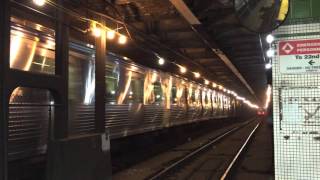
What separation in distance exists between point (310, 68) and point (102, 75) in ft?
21.7

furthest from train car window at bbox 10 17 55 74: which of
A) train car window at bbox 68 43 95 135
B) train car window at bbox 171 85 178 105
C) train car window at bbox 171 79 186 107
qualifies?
train car window at bbox 171 79 186 107

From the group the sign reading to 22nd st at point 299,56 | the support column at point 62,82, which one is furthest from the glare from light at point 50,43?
the sign reading to 22nd st at point 299,56

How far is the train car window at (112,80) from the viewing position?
1236 centimetres

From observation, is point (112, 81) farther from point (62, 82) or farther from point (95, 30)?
point (62, 82)

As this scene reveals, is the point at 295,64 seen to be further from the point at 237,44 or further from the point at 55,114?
the point at 237,44

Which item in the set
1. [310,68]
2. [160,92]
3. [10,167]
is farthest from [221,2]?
[310,68]

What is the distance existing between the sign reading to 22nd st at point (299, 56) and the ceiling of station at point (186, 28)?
282 cm

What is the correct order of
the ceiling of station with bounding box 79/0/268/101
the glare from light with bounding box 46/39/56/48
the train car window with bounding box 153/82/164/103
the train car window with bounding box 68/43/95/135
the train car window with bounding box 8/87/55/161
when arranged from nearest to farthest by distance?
the train car window with bounding box 8/87/55/161, the glare from light with bounding box 46/39/56/48, the train car window with bounding box 68/43/95/135, the ceiling of station with bounding box 79/0/268/101, the train car window with bounding box 153/82/164/103

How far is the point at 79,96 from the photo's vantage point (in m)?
→ 10.5

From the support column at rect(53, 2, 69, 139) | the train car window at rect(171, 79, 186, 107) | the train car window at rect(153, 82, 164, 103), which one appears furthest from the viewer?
the train car window at rect(171, 79, 186, 107)

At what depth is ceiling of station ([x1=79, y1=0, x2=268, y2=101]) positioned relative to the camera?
40.5ft

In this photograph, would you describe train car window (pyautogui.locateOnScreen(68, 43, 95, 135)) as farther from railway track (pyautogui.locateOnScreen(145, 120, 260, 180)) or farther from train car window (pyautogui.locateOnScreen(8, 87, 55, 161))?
railway track (pyautogui.locateOnScreen(145, 120, 260, 180))

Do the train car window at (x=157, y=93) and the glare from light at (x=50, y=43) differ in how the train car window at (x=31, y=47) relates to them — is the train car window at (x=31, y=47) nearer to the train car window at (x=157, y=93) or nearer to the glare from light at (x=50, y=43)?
the glare from light at (x=50, y=43)

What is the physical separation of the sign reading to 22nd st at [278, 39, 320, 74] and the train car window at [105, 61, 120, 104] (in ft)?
24.9
